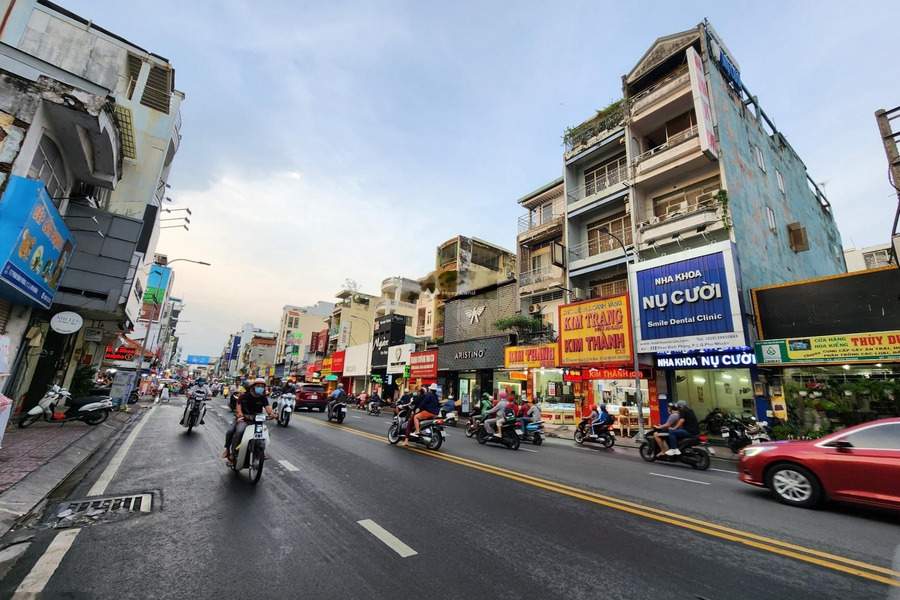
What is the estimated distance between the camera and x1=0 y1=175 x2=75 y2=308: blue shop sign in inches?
326

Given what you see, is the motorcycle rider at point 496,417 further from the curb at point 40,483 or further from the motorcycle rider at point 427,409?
the curb at point 40,483

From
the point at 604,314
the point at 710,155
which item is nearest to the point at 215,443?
the point at 604,314

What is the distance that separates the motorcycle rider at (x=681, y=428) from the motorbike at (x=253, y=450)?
999 centimetres

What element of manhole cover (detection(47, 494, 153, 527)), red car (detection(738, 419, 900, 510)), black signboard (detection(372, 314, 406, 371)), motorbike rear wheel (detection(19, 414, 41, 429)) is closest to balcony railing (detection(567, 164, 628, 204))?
red car (detection(738, 419, 900, 510))

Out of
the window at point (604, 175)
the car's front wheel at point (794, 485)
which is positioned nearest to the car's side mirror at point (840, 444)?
the car's front wheel at point (794, 485)

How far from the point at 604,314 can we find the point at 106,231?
71.1 ft

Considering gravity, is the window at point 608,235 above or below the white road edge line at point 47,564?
above

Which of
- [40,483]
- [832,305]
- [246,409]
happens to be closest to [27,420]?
[40,483]

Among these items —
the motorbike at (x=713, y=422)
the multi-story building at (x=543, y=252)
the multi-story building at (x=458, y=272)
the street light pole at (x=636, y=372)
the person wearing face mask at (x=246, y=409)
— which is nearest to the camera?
the person wearing face mask at (x=246, y=409)

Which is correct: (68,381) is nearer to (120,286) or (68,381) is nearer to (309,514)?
(120,286)

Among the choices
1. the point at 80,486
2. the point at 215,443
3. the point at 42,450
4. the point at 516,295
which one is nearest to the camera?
the point at 80,486

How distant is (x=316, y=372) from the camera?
6038cm

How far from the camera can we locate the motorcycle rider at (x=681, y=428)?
1020cm

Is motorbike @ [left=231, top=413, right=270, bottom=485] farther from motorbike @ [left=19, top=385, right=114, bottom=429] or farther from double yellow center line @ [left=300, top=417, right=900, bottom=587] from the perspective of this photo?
motorbike @ [left=19, top=385, right=114, bottom=429]
